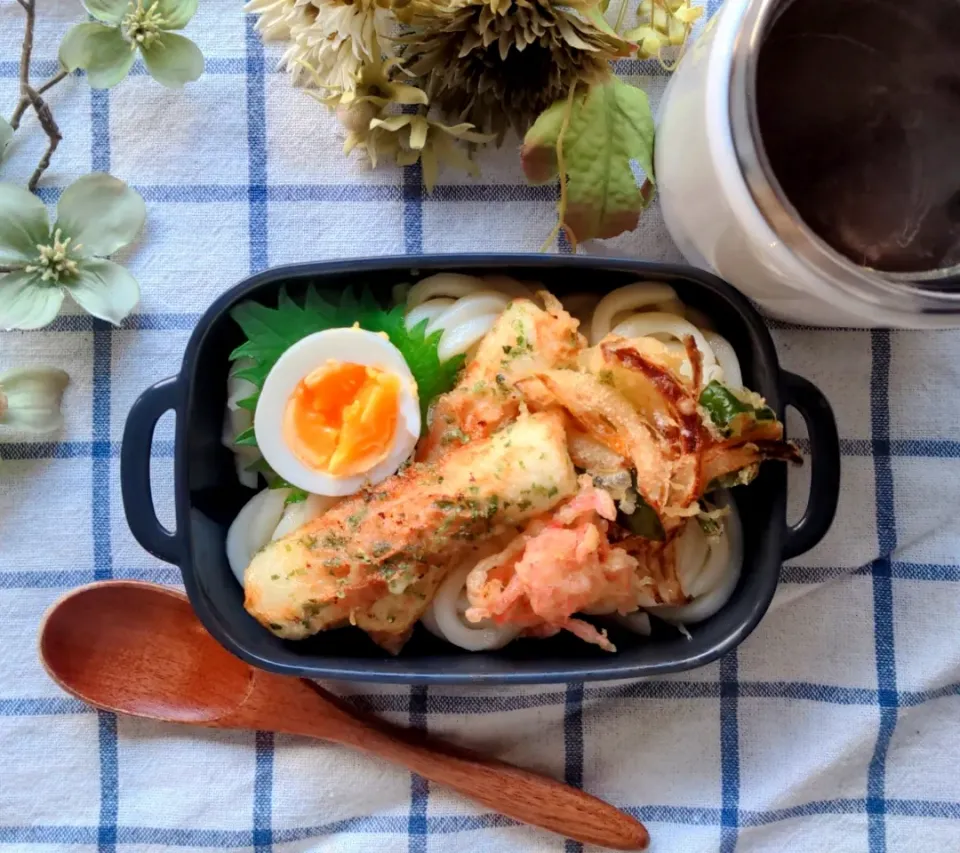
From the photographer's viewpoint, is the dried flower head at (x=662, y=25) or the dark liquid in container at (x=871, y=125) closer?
the dark liquid in container at (x=871, y=125)

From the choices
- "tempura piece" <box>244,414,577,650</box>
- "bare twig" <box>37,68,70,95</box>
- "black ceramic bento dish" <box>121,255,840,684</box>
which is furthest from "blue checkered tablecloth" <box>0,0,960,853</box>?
"tempura piece" <box>244,414,577,650</box>

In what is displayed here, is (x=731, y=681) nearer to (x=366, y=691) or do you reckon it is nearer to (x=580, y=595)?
(x=580, y=595)

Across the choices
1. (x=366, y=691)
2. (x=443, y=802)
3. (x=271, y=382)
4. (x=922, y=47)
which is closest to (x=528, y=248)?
(x=271, y=382)

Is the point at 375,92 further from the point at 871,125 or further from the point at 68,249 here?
the point at 871,125

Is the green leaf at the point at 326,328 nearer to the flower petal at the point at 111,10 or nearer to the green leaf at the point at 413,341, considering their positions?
the green leaf at the point at 413,341

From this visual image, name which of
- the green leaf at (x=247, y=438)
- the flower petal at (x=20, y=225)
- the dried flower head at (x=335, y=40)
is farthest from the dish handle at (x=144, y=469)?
the dried flower head at (x=335, y=40)

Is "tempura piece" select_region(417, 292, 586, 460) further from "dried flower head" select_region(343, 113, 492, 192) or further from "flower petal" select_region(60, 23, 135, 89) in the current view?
"flower petal" select_region(60, 23, 135, 89)
